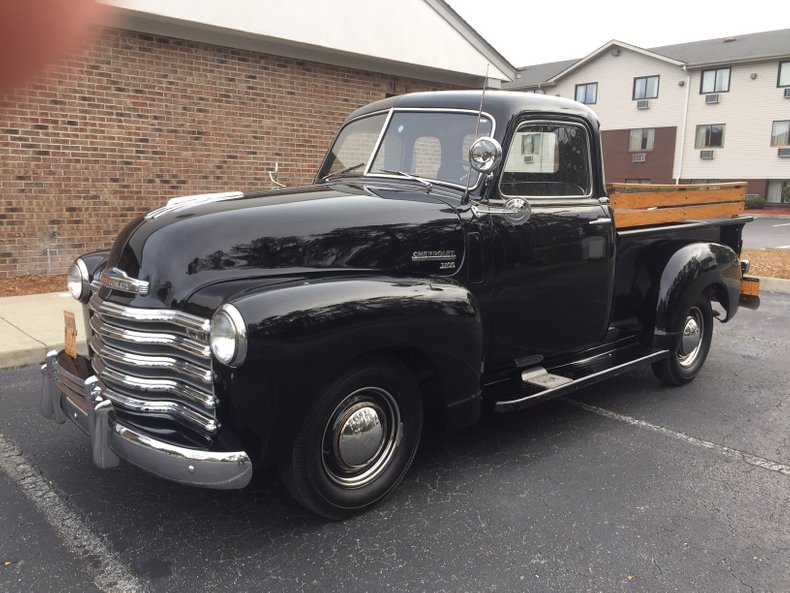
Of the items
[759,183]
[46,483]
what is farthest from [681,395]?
[759,183]

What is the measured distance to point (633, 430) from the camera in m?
4.08

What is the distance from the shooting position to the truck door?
3.62 meters

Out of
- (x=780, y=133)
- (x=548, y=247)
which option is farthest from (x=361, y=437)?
(x=780, y=133)

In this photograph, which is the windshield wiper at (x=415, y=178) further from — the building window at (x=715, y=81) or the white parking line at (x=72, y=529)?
the building window at (x=715, y=81)

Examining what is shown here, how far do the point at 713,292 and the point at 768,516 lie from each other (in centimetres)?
241

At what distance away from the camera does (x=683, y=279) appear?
14.9 feet

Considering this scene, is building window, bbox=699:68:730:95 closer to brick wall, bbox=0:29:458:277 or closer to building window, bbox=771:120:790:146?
building window, bbox=771:120:790:146

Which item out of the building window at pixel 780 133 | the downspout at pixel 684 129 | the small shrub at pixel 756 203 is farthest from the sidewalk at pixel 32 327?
the building window at pixel 780 133

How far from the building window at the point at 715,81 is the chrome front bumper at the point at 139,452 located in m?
35.5

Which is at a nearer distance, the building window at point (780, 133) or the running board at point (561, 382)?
the running board at point (561, 382)

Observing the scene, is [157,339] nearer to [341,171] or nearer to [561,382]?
[341,171]

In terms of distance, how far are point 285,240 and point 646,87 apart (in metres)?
35.8

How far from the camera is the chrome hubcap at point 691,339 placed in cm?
486

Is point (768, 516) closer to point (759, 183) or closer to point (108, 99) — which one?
point (108, 99)
